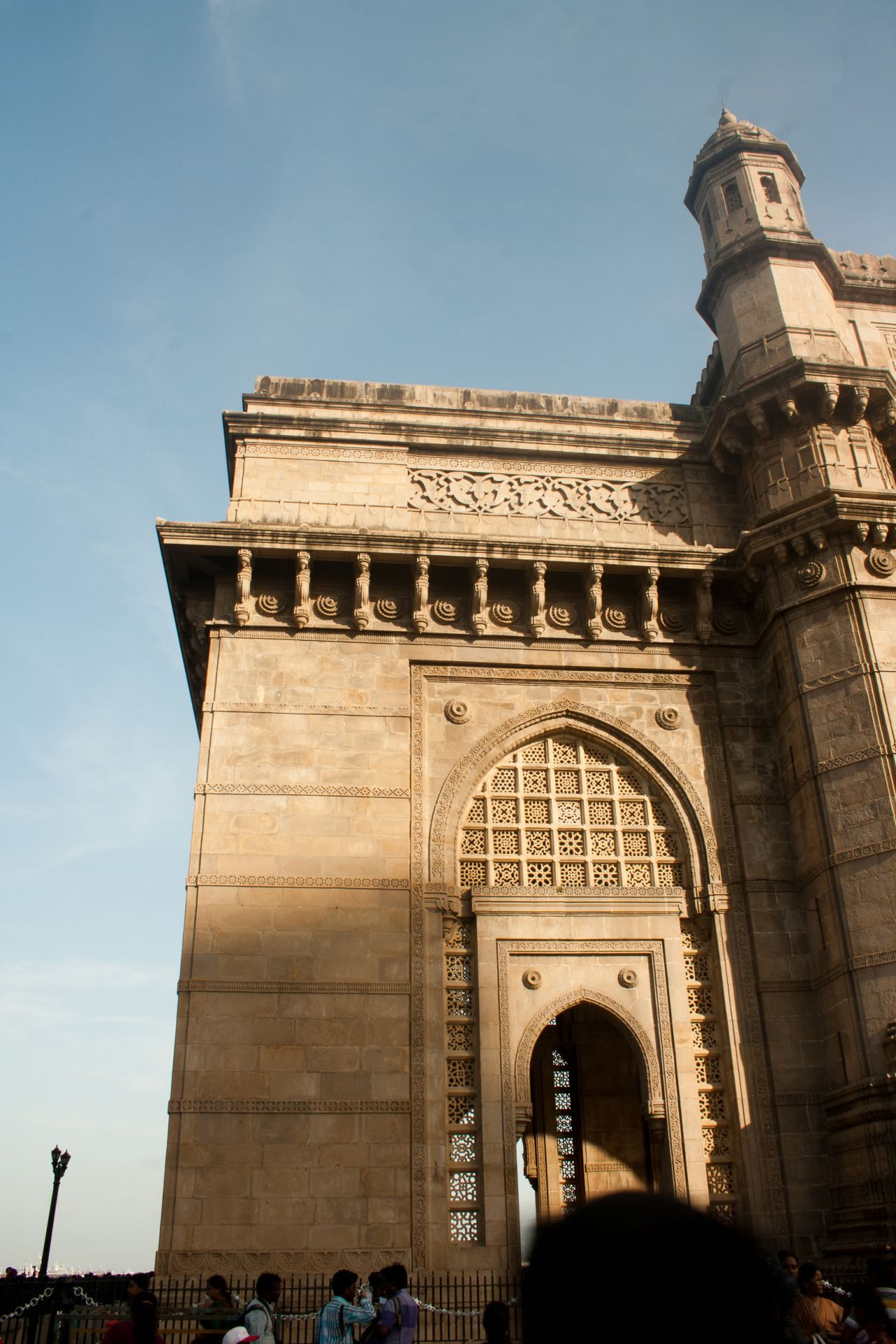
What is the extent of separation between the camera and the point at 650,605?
1235cm

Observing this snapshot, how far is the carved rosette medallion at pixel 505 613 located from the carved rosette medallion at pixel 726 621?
2329 millimetres

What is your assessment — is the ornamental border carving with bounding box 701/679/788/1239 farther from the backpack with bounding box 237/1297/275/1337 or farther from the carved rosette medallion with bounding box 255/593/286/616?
the backpack with bounding box 237/1297/275/1337

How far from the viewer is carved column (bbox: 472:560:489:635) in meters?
12.0

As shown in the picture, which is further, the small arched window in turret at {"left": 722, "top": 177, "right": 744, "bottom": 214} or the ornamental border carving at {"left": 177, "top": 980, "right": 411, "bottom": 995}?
the small arched window in turret at {"left": 722, "top": 177, "right": 744, "bottom": 214}

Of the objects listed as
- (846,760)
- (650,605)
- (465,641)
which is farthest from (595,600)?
(846,760)

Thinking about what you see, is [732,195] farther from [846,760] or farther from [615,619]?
[846,760]

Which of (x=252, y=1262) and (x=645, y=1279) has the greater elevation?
(x=252, y=1262)

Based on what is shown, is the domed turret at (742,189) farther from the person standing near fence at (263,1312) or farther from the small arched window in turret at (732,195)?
the person standing near fence at (263,1312)

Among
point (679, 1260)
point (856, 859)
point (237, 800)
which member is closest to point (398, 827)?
point (237, 800)

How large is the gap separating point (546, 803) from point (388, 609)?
273 centimetres

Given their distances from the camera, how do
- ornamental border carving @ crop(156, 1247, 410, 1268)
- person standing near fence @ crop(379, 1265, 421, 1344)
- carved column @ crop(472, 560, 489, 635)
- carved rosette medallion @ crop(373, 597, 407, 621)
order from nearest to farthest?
1. person standing near fence @ crop(379, 1265, 421, 1344)
2. ornamental border carving @ crop(156, 1247, 410, 1268)
3. carved column @ crop(472, 560, 489, 635)
4. carved rosette medallion @ crop(373, 597, 407, 621)

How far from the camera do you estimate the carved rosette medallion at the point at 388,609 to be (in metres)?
12.1

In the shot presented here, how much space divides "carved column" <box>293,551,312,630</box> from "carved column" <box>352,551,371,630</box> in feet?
1.71

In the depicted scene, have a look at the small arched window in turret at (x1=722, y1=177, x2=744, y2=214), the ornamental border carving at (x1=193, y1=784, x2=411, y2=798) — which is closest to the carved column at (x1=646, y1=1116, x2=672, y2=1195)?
the ornamental border carving at (x1=193, y1=784, x2=411, y2=798)
